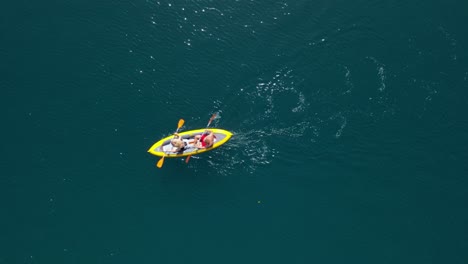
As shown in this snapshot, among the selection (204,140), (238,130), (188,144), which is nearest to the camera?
(204,140)

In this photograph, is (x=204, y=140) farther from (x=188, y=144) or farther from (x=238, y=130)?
(x=238, y=130)

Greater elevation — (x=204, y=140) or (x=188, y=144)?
(x=204, y=140)

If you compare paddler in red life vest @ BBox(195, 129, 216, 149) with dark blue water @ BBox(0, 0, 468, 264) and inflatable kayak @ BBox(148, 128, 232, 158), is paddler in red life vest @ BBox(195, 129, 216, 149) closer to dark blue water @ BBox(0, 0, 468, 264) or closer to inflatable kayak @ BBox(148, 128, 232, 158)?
inflatable kayak @ BBox(148, 128, 232, 158)

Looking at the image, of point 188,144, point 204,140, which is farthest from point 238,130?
point 188,144

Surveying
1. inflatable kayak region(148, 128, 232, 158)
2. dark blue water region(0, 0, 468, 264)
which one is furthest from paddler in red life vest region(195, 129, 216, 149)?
dark blue water region(0, 0, 468, 264)

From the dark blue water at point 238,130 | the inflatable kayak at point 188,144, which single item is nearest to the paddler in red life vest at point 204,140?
the inflatable kayak at point 188,144

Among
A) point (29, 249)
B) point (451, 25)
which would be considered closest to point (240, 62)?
point (451, 25)

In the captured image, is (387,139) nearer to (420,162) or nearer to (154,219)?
(420,162)
